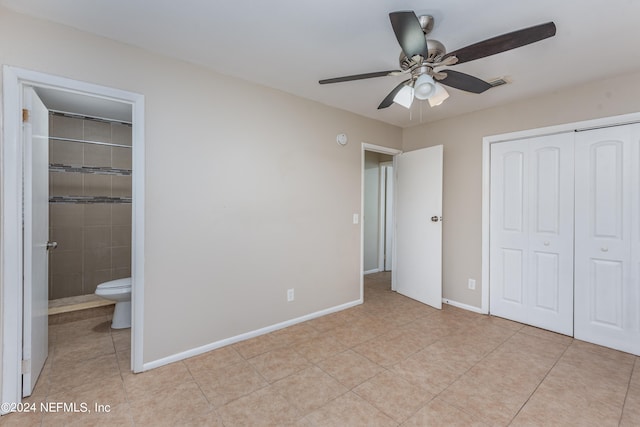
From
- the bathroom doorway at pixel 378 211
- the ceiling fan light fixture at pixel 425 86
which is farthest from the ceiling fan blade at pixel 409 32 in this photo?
the bathroom doorway at pixel 378 211

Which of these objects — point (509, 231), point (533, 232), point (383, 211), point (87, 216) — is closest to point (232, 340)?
point (87, 216)

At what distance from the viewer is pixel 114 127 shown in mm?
3631

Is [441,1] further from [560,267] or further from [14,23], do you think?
[560,267]

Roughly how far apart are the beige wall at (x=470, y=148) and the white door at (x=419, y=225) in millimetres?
256

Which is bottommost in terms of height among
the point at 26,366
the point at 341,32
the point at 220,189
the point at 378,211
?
the point at 26,366

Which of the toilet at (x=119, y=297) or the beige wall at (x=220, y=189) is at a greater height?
the beige wall at (x=220, y=189)

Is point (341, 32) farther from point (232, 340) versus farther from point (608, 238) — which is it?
point (608, 238)

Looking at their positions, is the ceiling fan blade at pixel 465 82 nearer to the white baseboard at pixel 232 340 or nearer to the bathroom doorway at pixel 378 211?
the white baseboard at pixel 232 340

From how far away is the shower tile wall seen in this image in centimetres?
333

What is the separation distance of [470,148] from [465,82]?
1.78 m

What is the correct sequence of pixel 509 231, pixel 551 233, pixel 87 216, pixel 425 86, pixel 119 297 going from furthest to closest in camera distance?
pixel 87 216
pixel 509 231
pixel 551 233
pixel 119 297
pixel 425 86

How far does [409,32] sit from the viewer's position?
4.58 ft

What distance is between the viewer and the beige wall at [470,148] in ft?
8.72

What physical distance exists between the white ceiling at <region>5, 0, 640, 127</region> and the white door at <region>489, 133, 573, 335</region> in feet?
2.31
